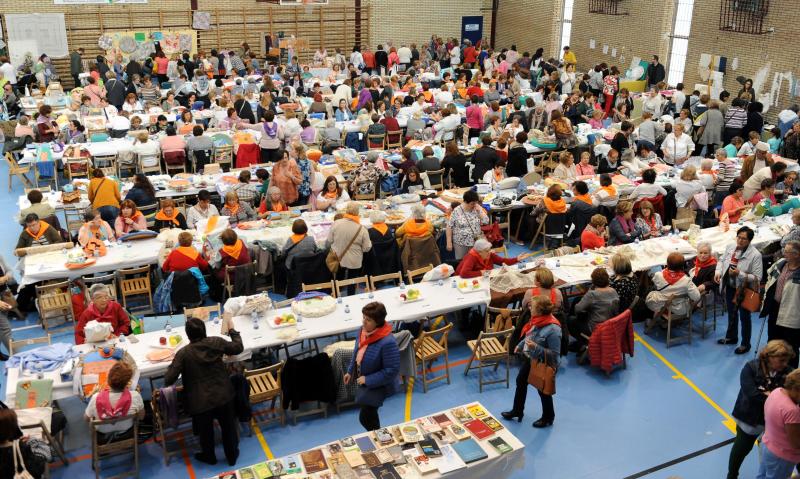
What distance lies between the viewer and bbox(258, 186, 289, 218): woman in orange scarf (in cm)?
1180

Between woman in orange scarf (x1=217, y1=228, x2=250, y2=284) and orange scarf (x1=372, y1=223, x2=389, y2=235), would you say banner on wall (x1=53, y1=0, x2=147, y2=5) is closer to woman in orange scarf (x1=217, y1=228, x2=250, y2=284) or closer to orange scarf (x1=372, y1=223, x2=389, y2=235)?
woman in orange scarf (x1=217, y1=228, x2=250, y2=284)

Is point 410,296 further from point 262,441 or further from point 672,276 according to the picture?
point 672,276

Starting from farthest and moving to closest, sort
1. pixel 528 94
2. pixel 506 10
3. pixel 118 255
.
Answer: pixel 506 10 → pixel 528 94 → pixel 118 255

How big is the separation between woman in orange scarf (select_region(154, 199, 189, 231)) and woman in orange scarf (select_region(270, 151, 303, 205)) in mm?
1662

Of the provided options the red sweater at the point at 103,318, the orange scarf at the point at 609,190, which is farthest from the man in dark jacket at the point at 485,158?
the red sweater at the point at 103,318

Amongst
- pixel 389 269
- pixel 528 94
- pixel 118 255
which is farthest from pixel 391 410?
pixel 528 94

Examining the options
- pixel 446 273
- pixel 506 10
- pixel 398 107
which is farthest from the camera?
pixel 506 10

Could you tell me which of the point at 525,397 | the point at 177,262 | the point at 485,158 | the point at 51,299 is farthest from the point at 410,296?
the point at 485,158

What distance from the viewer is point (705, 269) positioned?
9.80 m

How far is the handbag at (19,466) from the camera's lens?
5.74 m

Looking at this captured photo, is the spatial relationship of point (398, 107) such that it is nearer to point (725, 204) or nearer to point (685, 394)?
point (725, 204)

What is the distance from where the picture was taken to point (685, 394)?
869 centimetres

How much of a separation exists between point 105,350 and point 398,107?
12889mm

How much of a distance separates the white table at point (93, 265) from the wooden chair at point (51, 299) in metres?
0.17
